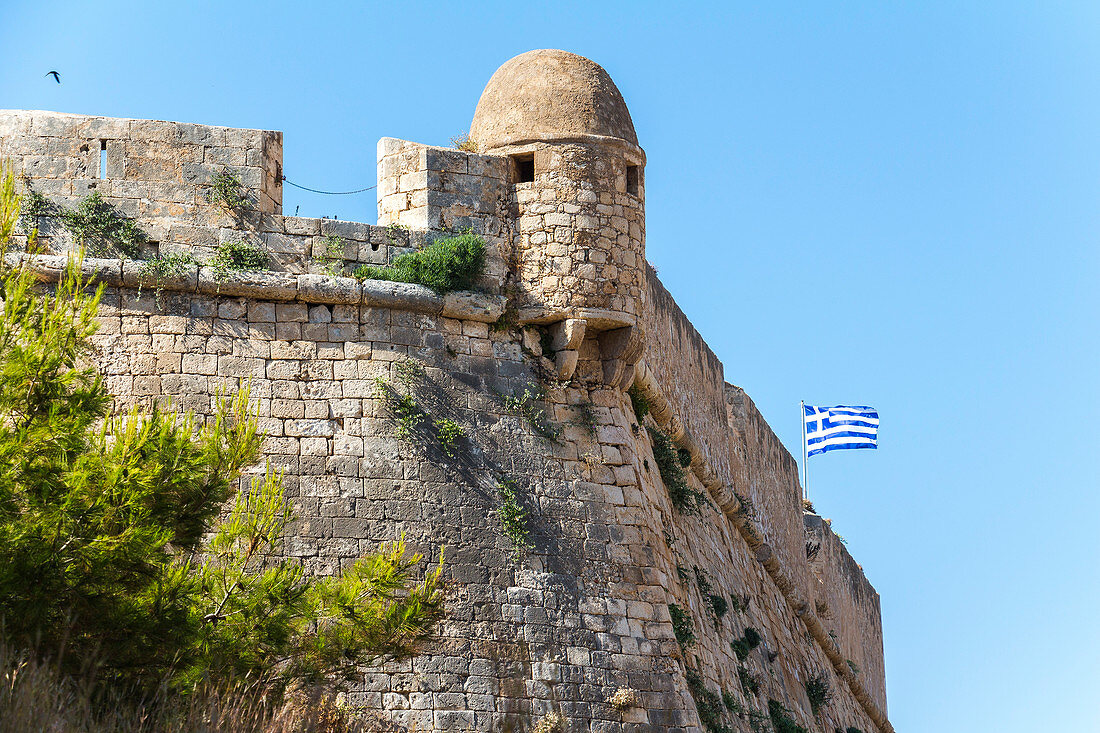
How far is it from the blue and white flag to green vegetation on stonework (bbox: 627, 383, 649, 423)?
10942 millimetres

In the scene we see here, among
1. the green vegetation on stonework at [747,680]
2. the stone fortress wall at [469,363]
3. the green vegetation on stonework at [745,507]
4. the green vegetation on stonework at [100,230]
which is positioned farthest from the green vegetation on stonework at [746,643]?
the green vegetation on stonework at [100,230]

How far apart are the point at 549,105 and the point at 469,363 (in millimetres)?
2120

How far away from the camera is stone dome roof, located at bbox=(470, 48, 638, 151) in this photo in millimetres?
11727

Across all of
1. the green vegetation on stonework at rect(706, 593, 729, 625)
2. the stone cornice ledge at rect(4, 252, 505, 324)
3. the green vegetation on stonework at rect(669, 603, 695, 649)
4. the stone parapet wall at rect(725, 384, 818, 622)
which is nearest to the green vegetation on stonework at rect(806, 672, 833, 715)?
the stone parapet wall at rect(725, 384, 818, 622)

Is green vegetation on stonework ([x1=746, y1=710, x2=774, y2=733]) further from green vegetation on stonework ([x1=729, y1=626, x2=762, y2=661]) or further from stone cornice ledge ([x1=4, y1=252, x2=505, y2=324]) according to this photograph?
stone cornice ledge ([x1=4, y1=252, x2=505, y2=324])

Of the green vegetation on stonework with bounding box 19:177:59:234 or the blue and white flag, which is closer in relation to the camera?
the green vegetation on stonework with bounding box 19:177:59:234

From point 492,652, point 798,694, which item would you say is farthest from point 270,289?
point 798,694

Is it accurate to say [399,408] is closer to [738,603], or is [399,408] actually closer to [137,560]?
[137,560]

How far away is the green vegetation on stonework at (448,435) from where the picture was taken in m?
10.8

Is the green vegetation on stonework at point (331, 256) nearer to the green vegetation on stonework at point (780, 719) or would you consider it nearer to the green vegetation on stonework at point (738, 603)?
the green vegetation on stonework at point (738, 603)

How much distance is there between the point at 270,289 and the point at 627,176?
295cm

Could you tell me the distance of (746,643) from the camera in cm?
1455

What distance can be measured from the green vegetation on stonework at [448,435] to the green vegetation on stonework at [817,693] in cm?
833

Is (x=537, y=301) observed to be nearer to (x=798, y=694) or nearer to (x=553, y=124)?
(x=553, y=124)
